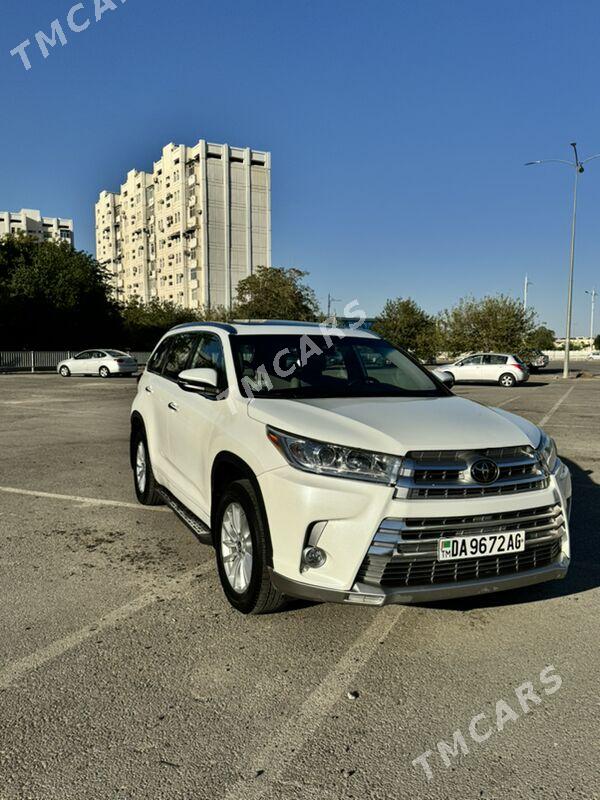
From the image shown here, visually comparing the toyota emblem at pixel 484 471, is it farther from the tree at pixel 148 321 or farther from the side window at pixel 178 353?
the tree at pixel 148 321

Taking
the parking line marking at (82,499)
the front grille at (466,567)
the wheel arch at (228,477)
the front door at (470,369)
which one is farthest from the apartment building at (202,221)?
the front grille at (466,567)

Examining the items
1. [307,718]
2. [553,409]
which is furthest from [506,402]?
[307,718]

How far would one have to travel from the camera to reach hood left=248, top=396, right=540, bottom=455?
121 inches

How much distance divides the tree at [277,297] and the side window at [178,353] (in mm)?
45277

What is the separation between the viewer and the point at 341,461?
3.05 m

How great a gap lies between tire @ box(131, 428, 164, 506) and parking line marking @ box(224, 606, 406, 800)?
2824 mm

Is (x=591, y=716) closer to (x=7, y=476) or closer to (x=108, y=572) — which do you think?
(x=108, y=572)

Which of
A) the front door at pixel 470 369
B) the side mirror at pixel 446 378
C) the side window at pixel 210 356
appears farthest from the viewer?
the front door at pixel 470 369

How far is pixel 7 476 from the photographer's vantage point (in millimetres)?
7262

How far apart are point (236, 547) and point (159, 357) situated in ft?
8.96

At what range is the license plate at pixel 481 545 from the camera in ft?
9.76

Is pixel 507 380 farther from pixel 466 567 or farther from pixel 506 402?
pixel 466 567

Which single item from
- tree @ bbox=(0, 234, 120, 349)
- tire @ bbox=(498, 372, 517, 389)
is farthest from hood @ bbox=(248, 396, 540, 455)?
tree @ bbox=(0, 234, 120, 349)

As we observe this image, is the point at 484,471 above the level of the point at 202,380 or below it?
below
